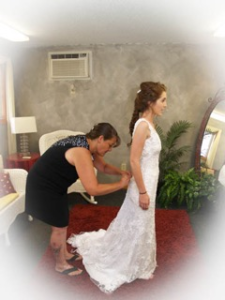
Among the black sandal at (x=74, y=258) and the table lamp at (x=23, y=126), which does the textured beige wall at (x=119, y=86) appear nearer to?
the table lamp at (x=23, y=126)

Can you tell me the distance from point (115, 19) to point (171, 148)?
1.99 meters

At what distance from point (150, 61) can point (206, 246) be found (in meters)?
2.41

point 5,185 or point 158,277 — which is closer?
point 158,277

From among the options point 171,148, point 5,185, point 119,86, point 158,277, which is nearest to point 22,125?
point 5,185

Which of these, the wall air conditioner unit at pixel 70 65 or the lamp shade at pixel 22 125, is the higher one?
the wall air conditioner unit at pixel 70 65

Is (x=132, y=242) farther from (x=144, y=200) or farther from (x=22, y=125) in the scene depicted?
(x=22, y=125)

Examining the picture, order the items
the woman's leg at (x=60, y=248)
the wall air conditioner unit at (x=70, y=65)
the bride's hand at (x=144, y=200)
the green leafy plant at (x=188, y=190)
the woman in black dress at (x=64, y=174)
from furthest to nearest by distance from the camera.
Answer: the wall air conditioner unit at (x=70, y=65)
the green leafy plant at (x=188, y=190)
the woman's leg at (x=60, y=248)
the bride's hand at (x=144, y=200)
the woman in black dress at (x=64, y=174)

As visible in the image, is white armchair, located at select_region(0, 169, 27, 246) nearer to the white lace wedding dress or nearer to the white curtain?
the white lace wedding dress

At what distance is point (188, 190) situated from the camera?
319 centimetres

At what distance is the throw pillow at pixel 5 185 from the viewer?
104 inches

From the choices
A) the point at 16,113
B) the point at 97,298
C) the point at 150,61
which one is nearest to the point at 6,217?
the point at 97,298

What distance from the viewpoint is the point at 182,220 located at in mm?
2953

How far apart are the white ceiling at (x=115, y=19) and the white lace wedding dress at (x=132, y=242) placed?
938 millimetres

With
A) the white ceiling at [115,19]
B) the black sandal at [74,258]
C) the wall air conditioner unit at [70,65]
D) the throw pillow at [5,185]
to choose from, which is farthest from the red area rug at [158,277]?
the wall air conditioner unit at [70,65]
